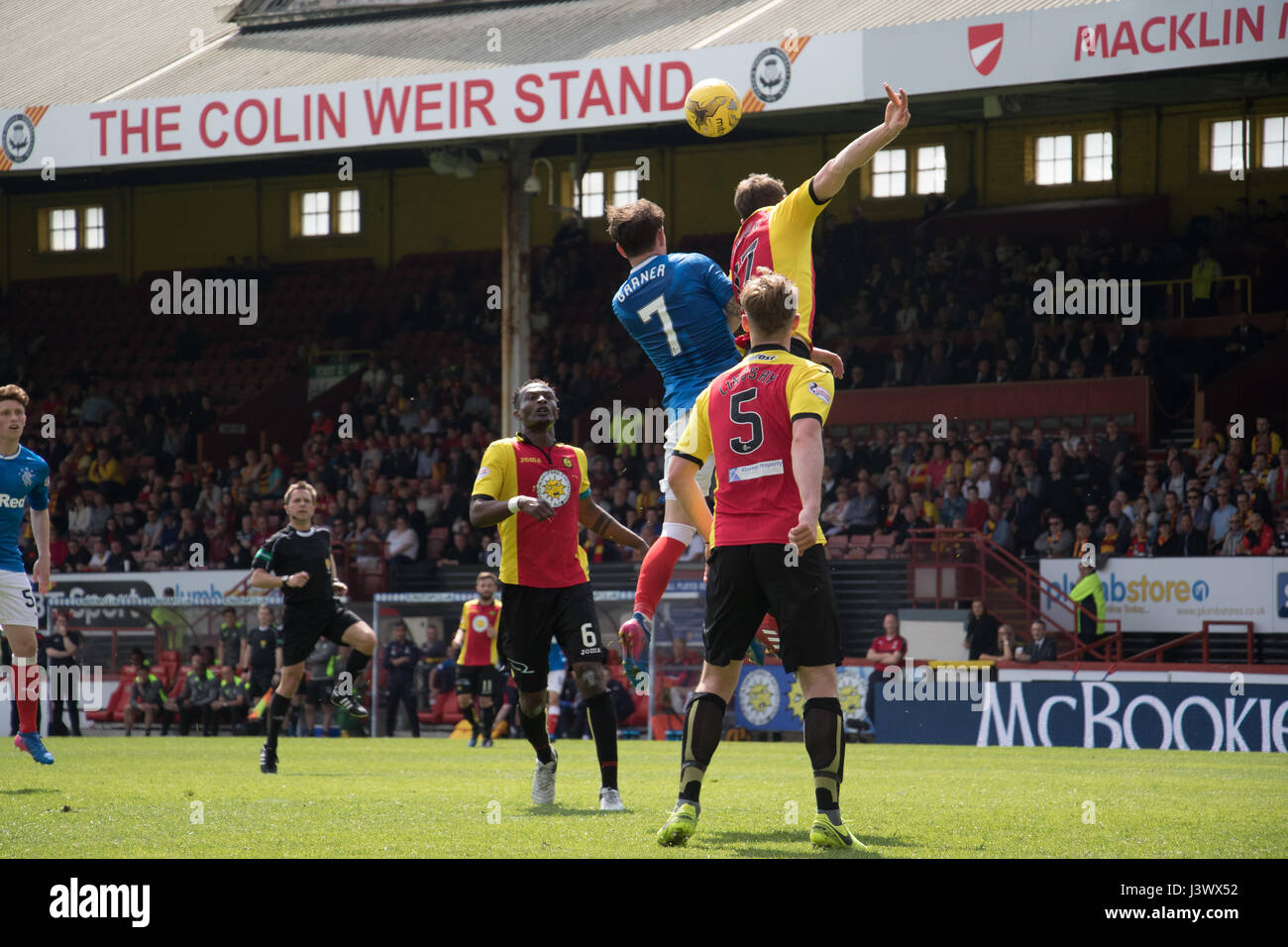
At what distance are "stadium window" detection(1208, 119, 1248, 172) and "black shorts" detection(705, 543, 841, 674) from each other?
2414 cm

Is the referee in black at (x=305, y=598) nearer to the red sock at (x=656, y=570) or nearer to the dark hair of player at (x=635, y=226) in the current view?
the red sock at (x=656, y=570)

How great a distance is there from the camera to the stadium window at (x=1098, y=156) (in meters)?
28.9

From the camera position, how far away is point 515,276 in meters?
24.1

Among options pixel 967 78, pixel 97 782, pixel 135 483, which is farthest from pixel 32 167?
pixel 97 782

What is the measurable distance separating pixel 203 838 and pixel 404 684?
14714mm

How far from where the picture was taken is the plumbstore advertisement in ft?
63.3

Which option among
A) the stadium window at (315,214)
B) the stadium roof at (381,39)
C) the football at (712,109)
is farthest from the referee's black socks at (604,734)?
the stadium window at (315,214)

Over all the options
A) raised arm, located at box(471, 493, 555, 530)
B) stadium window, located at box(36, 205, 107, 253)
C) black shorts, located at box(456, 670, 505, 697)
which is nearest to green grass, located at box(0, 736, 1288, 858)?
raised arm, located at box(471, 493, 555, 530)

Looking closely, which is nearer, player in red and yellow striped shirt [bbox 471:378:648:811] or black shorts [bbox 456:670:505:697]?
player in red and yellow striped shirt [bbox 471:378:648:811]

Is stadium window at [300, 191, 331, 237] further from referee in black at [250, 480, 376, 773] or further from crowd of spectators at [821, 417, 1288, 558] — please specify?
referee in black at [250, 480, 376, 773]

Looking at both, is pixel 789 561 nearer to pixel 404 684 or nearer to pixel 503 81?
pixel 404 684

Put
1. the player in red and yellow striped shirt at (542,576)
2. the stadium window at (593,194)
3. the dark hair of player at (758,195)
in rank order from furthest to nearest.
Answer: the stadium window at (593,194) < the player in red and yellow striped shirt at (542,576) < the dark hair of player at (758,195)

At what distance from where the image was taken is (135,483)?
98.2 feet

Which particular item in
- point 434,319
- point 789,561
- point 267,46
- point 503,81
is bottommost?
point 789,561
